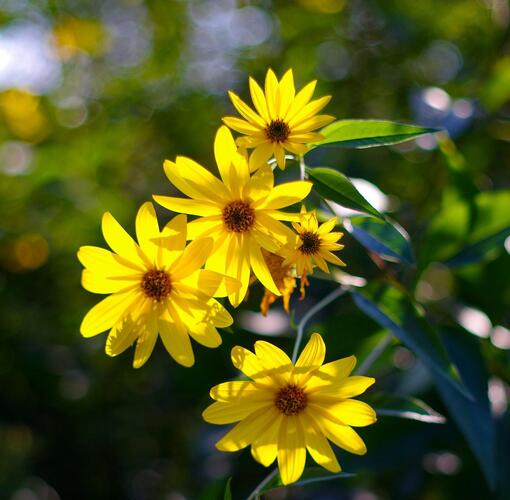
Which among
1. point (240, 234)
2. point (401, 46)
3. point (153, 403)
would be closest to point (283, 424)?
point (240, 234)

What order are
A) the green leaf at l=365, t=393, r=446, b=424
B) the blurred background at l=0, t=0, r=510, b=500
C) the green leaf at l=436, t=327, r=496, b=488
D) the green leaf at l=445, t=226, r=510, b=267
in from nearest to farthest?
the green leaf at l=365, t=393, r=446, b=424, the green leaf at l=436, t=327, r=496, b=488, the green leaf at l=445, t=226, r=510, b=267, the blurred background at l=0, t=0, r=510, b=500

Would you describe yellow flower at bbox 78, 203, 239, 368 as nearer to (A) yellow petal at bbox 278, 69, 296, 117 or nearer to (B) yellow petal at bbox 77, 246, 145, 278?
(B) yellow petal at bbox 77, 246, 145, 278

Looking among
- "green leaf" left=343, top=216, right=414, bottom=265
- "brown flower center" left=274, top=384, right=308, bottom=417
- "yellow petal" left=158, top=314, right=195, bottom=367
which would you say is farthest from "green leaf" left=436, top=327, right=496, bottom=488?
"yellow petal" left=158, top=314, right=195, bottom=367

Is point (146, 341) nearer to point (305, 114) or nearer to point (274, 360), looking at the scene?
point (274, 360)

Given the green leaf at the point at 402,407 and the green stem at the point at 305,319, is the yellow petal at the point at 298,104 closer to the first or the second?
the green stem at the point at 305,319

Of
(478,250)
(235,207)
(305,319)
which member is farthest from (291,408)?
(478,250)

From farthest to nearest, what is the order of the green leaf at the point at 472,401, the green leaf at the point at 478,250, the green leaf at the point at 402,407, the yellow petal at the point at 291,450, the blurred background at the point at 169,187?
the blurred background at the point at 169,187 < the green leaf at the point at 478,250 < the green leaf at the point at 472,401 < the green leaf at the point at 402,407 < the yellow petal at the point at 291,450

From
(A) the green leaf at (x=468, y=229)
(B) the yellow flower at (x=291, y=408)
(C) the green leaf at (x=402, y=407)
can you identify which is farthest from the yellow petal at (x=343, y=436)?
(A) the green leaf at (x=468, y=229)
